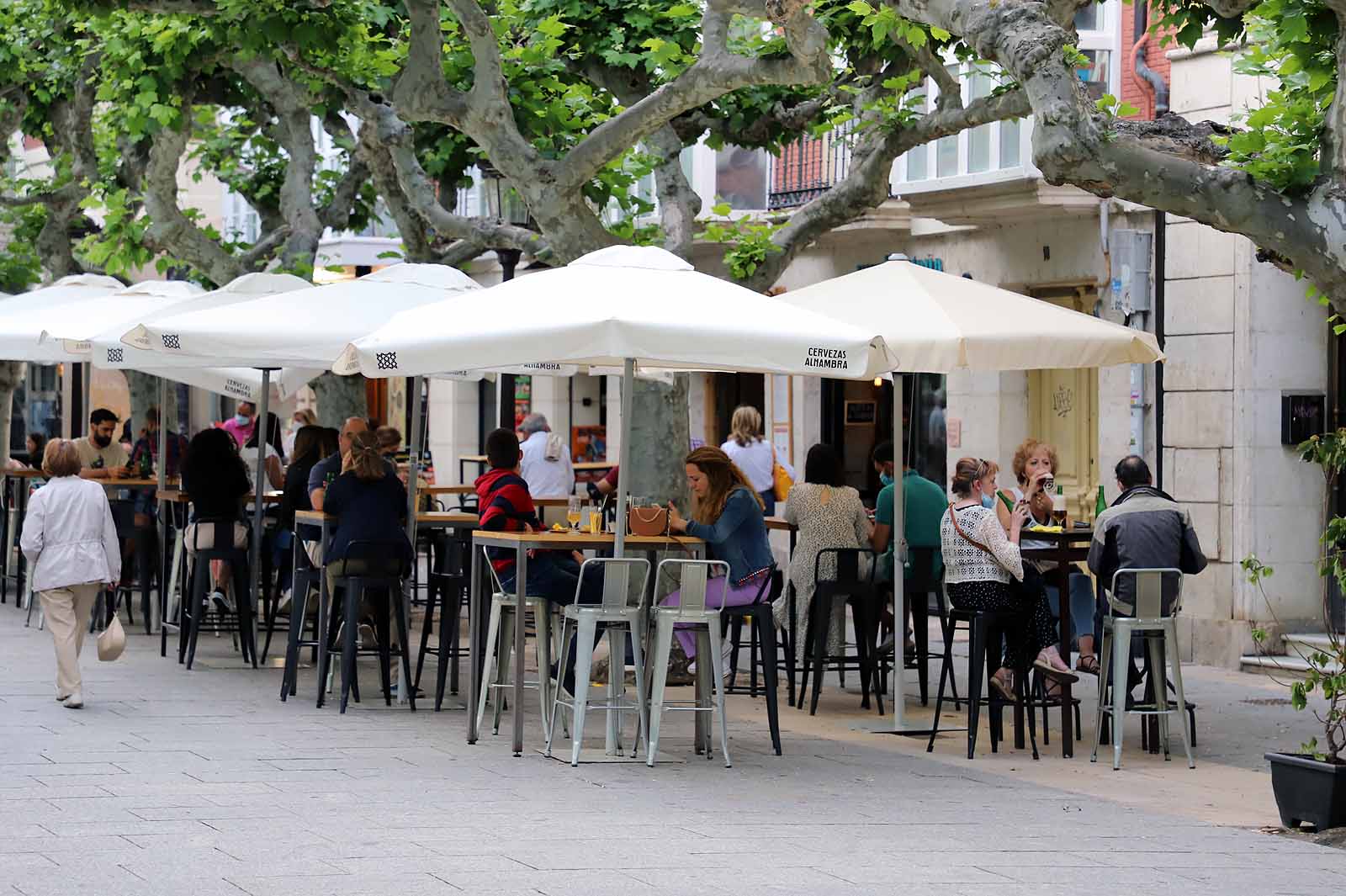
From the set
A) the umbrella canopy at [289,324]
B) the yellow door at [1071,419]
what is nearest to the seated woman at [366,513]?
the umbrella canopy at [289,324]

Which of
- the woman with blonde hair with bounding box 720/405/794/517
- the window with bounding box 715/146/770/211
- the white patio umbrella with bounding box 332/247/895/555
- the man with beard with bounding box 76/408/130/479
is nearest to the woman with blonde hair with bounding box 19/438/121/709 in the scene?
the white patio umbrella with bounding box 332/247/895/555

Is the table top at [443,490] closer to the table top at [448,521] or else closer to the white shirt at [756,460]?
the table top at [448,521]

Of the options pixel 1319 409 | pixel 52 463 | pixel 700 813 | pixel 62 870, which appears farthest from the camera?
pixel 1319 409

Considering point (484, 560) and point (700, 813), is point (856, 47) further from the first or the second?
point (700, 813)

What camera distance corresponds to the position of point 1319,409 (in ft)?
52.3

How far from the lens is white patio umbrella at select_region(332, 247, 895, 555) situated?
9.78 meters

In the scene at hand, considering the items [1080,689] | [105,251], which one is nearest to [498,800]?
[1080,689]

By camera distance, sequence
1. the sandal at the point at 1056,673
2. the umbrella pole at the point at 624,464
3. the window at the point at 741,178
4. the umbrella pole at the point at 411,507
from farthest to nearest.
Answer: the window at the point at 741,178 → the umbrella pole at the point at 411,507 → the sandal at the point at 1056,673 → the umbrella pole at the point at 624,464

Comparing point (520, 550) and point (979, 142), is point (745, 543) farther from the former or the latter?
point (979, 142)

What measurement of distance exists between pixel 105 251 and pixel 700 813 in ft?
47.1

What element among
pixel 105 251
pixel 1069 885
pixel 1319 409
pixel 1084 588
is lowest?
pixel 1069 885

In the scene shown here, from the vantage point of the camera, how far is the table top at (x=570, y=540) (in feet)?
34.7

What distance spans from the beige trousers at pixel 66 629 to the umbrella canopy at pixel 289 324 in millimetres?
1700

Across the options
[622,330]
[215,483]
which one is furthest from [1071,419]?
[622,330]
